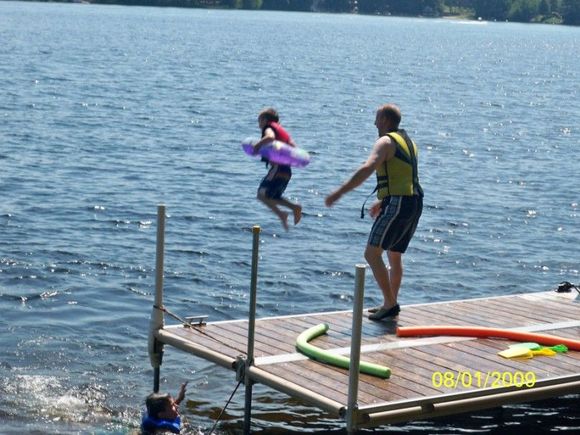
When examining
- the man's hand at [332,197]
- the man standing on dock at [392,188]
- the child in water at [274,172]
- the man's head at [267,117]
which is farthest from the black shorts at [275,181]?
the man's hand at [332,197]

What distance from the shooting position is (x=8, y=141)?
32.6 m

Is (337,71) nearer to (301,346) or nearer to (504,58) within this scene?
(504,58)

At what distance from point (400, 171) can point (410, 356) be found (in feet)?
6.04

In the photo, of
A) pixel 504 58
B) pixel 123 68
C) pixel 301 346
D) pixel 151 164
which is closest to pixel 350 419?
pixel 301 346

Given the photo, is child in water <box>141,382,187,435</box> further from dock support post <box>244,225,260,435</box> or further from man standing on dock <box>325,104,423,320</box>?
man standing on dock <box>325,104,423,320</box>

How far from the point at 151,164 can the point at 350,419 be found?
20895 millimetres

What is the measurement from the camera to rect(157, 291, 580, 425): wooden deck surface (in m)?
11.0

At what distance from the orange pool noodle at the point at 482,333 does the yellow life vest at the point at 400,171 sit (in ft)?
4.54

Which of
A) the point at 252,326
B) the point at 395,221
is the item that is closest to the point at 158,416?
the point at 252,326

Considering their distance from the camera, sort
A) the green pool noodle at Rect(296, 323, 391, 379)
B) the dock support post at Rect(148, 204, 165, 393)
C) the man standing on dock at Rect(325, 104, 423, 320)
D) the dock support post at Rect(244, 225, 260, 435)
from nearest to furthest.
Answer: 1. the green pool noodle at Rect(296, 323, 391, 379)
2. the dock support post at Rect(244, 225, 260, 435)
3. the man standing on dock at Rect(325, 104, 423, 320)
4. the dock support post at Rect(148, 204, 165, 393)

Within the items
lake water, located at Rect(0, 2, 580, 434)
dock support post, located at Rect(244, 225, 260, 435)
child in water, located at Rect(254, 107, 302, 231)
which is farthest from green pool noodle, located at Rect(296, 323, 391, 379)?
child in water, located at Rect(254, 107, 302, 231)

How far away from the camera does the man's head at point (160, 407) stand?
453 inches

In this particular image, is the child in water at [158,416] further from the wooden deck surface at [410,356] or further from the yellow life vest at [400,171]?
the yellow life vest at [400,171]

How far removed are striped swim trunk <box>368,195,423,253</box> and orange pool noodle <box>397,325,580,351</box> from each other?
88cm
